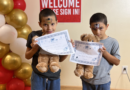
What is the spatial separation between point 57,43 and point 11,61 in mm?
752

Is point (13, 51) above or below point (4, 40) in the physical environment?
below

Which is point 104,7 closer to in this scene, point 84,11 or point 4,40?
point 84,11

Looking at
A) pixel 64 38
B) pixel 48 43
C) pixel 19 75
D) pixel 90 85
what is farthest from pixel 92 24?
pixel 19 75

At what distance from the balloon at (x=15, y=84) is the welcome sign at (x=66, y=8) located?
977 mm

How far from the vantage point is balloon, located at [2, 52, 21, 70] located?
128cm

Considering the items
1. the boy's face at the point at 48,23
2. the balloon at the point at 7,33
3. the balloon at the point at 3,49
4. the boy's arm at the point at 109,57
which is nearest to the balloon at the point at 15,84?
the balloon at the point at 3,49

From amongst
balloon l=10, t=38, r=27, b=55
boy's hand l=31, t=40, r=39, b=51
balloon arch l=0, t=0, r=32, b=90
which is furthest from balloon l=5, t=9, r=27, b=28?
boy's hand l=31, t=40, r=39, b=51

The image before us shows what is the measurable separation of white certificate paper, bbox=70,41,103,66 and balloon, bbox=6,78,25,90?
2.99ft

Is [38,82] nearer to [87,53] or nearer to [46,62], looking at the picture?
[46,62]

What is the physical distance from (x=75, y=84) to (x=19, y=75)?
83 centimetres

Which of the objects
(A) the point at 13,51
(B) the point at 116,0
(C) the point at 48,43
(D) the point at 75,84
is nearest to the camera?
(C) the point at 48,43

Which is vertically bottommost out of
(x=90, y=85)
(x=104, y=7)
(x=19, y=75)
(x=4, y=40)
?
(x=19, y=75)

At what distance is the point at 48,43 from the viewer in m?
0.81

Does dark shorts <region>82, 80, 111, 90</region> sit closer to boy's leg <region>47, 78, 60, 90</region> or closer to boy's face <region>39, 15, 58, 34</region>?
boy's leg <region>47, 78, 60, 90</region>
